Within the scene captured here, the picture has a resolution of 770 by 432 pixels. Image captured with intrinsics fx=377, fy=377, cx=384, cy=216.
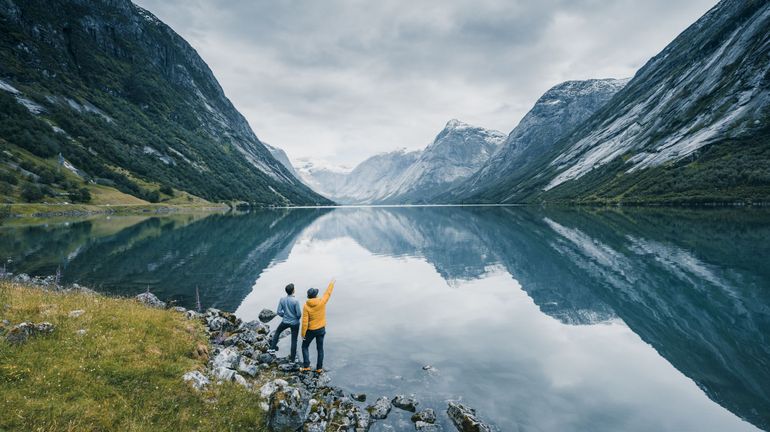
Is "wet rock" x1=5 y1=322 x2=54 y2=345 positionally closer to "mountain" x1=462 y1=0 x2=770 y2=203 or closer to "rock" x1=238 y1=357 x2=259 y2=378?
"rock" x1=238 y1=357 x2=259 y2=378

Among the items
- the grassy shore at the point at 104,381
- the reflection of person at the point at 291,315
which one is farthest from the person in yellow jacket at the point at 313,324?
the grassy shore at the point at 104,381

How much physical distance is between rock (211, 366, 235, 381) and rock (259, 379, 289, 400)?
48.3 inches

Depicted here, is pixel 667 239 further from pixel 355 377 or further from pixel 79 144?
pixel 79 144

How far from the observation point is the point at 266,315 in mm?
25969

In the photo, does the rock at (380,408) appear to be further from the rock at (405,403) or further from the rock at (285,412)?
the rock at (285,412)

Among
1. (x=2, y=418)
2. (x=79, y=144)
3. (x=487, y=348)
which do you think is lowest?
(x=487, y=348)

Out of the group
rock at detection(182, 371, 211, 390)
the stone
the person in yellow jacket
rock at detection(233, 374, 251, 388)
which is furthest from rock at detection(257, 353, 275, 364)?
the stone

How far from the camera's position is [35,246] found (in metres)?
49.4

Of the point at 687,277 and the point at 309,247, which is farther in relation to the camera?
the point at 309,247

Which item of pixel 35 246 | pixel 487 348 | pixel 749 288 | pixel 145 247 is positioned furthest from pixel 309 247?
pixel 749 288

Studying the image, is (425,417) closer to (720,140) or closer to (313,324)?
(313,324)

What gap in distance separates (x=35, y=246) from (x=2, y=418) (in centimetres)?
5490

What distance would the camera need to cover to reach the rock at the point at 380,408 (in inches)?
541

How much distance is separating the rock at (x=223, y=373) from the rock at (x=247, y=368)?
44.7 inches
